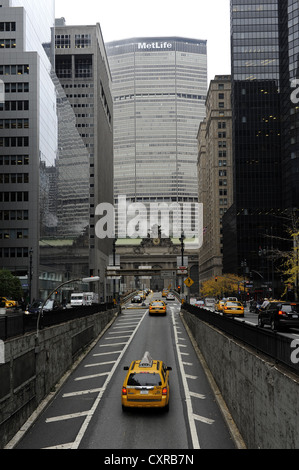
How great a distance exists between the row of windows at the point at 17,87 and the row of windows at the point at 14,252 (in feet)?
98.5

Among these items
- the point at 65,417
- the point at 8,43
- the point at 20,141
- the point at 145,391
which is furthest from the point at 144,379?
the point at 8,43

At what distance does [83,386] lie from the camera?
25.4 m

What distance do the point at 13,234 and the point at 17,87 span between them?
28.1m

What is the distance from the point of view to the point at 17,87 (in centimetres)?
9069

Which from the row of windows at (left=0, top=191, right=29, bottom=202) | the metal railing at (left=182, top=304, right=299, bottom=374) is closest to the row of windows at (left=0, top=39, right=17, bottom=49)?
the row of windows at (left=0, top=191, right=29, bottom=202)

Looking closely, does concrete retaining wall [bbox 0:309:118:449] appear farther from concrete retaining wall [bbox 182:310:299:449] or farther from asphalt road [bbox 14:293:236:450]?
concrete retaining wall [bbox 182:310:299:449]

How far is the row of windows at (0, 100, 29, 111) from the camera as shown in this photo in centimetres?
9017

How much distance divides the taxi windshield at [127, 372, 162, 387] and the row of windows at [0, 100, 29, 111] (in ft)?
262

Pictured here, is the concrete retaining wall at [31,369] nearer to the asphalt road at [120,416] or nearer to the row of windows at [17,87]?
the asphalt road at [120,416]

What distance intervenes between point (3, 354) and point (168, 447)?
286 inches

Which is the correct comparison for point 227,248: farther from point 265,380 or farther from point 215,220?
point 265,380

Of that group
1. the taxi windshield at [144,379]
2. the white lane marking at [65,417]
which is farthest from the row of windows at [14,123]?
the taxi windshield at [144,379]

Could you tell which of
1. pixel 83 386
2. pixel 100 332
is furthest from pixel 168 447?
pixel 100 332

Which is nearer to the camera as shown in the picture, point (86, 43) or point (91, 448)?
point (91, 448)
